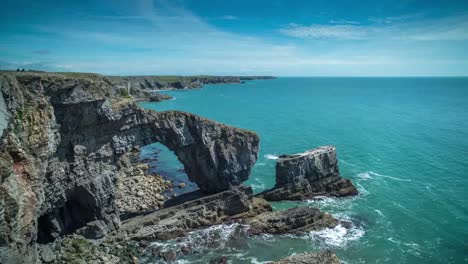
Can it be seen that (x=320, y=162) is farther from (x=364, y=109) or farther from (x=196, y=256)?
(x=364, y=109)

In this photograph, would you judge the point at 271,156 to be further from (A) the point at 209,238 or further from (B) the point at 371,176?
(A) the point at 209,238

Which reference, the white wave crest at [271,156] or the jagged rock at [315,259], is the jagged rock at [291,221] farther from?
the white wave crest at [271,156]

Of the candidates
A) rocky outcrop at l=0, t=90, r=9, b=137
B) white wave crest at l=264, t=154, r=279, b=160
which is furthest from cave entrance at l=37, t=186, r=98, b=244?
white wave crest at l=264, t=154, r=279, b=160

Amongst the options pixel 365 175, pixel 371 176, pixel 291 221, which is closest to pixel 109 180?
pixel 291 221

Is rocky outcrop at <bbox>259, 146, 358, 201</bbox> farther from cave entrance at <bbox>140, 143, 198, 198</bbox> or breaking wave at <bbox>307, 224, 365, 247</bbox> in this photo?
cave entrance at <bbox>140, 143, 198, 198</bbox>

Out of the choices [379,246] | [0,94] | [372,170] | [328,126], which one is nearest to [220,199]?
[379,246]

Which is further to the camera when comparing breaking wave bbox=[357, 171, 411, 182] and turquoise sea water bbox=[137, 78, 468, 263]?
breaking wave bbox=[357, 171, 411, 182]
